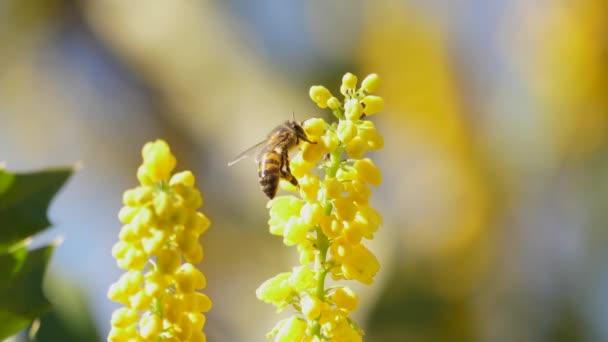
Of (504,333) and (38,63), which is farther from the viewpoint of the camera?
(38,63)

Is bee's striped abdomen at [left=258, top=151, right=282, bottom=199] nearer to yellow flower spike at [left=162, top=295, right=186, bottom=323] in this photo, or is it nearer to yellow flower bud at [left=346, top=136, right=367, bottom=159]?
yellow flower bud at [left=346, top=136, right=367, bottom=159]

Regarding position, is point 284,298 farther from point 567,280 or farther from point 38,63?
A: point 38,63

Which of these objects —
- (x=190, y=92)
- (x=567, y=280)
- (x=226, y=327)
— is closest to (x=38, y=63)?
(x=190, y=92)

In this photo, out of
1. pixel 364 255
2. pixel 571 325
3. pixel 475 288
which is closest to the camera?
Result: pixel 364 255

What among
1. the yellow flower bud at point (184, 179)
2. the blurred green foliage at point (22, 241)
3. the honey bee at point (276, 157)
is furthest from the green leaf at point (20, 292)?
the honey bee at point (276, 157)

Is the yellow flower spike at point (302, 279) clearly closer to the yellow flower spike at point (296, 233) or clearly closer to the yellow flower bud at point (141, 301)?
the yellow flower spike at point (296, 233)

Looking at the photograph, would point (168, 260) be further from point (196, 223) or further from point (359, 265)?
point (359, 265)

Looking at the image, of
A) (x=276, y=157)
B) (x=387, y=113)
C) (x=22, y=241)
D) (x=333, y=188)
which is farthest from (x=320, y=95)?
(x=387, y=113)

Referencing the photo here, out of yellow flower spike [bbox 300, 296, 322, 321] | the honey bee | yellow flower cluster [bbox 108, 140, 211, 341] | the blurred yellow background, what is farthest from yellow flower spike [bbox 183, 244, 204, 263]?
the blurred yellow background
